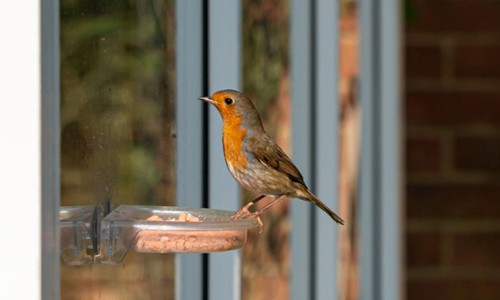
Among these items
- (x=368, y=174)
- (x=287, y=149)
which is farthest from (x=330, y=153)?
(x=368, y=174)

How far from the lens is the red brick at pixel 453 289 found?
3838 mm

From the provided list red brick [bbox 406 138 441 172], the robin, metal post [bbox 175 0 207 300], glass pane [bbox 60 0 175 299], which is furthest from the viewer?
red brick [bbox 406 138 441 172]

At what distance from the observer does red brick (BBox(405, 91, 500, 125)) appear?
151 inches

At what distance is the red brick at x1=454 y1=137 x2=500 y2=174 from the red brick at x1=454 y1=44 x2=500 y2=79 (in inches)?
7.4

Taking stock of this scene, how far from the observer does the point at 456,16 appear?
3857mm

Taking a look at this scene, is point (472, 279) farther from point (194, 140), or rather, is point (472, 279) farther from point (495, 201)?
point (194, 140)

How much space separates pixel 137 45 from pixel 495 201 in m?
2.13

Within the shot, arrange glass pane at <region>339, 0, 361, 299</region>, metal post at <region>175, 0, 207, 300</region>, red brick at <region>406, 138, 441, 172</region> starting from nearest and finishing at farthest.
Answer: metal post at <region>175, 0, 207, 300</region>
glass pane at <region>339, 0, 361, 299</region>
red brick at <region>406, 138, 441, 172</region>

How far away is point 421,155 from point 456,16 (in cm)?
41

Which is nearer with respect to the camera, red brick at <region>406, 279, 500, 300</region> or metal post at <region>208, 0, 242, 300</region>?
metal post at <region>208, 0, 242, 300</region>

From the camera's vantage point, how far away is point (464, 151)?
3.88 m

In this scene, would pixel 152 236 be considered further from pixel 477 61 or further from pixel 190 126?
pixel 477 61

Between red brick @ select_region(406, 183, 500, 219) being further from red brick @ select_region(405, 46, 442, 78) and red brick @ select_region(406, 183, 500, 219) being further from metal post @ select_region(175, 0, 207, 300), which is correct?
metal post @ select_region(175, 0, 207, 300)

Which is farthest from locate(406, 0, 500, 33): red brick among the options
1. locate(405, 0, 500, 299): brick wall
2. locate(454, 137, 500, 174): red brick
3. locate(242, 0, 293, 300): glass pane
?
locate(242, 0, 293, 300): glass pane
